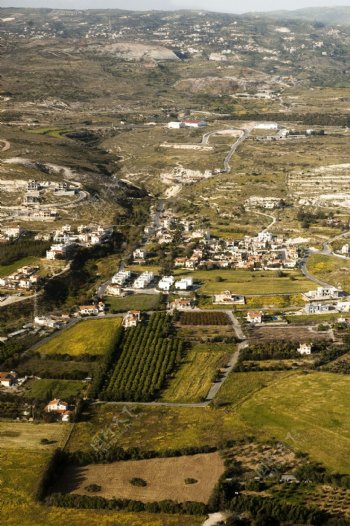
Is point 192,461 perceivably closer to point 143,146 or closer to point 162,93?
point 143,146

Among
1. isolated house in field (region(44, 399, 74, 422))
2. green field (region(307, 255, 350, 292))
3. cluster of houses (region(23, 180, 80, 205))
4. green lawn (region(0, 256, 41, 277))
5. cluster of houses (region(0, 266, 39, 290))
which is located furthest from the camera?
cluster of houses (region(23, 180, 80, 205))

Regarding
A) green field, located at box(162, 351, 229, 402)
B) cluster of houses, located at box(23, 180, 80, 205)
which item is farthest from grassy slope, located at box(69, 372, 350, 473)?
cluster of houses, located at box(23, 180, 80, 205)

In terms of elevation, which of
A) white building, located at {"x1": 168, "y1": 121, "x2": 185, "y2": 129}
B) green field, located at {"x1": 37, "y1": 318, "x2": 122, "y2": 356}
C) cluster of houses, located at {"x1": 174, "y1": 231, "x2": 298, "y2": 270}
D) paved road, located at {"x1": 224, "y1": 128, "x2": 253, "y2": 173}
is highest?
green field, located at {"x1": 37, "y1": 318, "x2": 122, "y2": 356}

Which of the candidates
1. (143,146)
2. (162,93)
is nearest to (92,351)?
(143,146)

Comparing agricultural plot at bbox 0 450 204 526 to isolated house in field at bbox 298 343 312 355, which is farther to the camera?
isolated house in field at bbox 298 343 312 355

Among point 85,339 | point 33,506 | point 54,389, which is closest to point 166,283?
point 85,339

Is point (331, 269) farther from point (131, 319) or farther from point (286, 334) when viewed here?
point (131, 319)

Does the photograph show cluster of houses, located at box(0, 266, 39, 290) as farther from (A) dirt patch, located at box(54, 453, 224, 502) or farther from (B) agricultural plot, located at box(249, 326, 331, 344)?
(A) dirt patch, located at box(54, 453, 224, 502)
